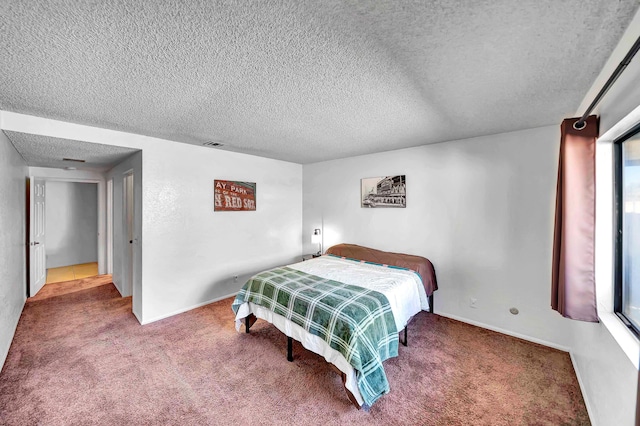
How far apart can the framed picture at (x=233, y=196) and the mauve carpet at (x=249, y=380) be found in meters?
1.71

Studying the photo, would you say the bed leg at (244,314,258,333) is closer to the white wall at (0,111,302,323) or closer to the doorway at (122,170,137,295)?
the white wall at (0,111,302,323)

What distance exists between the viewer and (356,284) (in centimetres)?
258

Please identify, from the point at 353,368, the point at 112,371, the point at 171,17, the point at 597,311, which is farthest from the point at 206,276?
the point at 597,311

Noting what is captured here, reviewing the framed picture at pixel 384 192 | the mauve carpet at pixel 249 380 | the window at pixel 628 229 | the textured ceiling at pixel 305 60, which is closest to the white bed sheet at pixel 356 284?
the mauve carpet at pixel 249 380

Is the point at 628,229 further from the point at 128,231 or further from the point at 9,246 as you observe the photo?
the point at 128,231

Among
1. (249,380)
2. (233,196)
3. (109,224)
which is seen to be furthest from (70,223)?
(249,380)

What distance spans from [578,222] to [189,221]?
13.3 ft

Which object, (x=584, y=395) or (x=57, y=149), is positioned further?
(x=57, y=149)

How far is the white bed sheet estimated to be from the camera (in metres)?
1.92

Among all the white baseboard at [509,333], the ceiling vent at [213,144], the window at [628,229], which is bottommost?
the white baseboard at [509,333]

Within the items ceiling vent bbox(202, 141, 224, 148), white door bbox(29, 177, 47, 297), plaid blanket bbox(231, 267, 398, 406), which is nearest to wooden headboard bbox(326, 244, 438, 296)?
plaid blanket bbox(231, 267, 398, 406)

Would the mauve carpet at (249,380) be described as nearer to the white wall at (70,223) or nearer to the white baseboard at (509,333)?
the white baseboard at (509,333)

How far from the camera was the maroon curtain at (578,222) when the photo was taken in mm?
1679

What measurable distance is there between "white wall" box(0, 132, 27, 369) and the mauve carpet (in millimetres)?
231
